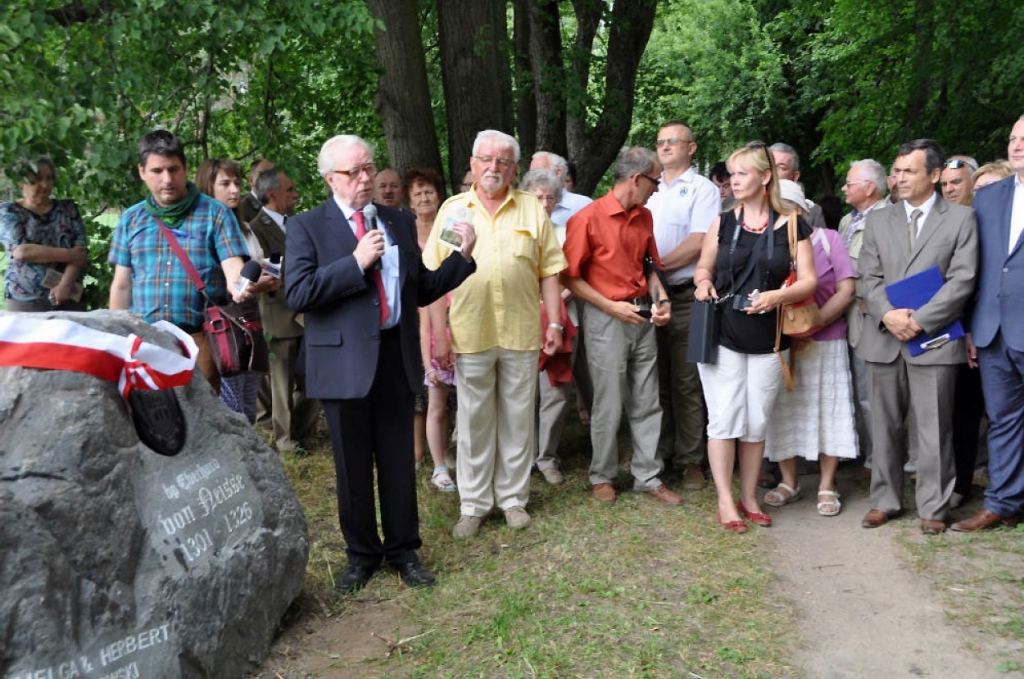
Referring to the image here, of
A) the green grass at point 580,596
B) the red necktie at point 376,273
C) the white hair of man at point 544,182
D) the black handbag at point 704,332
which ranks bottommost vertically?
the green grass at point 580,596

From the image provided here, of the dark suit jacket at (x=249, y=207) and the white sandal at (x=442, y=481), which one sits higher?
the dark suit jacket at (x=249, y=207)

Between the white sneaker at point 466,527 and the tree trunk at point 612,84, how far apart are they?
7.10 meters

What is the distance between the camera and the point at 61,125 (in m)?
5.31

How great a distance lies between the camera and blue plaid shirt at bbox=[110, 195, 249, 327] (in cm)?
481

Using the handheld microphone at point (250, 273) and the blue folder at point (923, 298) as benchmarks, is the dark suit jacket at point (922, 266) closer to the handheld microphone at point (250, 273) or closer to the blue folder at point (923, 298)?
the blue folder at point (923, 298)

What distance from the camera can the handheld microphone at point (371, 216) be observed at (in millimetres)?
4461

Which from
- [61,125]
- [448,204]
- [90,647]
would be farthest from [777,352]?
[61,125]

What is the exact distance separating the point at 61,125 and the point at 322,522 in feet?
8.59

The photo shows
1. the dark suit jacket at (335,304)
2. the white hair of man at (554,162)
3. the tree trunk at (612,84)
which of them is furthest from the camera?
the tree trunk at (612,84)

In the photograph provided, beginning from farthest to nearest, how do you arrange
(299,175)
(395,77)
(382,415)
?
(395,77) < (299,175) < (382,415)

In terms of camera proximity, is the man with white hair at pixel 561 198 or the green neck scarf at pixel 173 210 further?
the man with white hair at pixel 561 198

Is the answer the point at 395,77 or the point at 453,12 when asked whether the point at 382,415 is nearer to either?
the point at 395,77

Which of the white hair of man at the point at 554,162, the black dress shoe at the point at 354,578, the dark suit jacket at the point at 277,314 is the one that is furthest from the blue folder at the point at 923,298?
the dark suit jacket at the point at 277,314

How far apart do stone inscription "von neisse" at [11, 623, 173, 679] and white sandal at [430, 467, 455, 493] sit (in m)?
2.87
